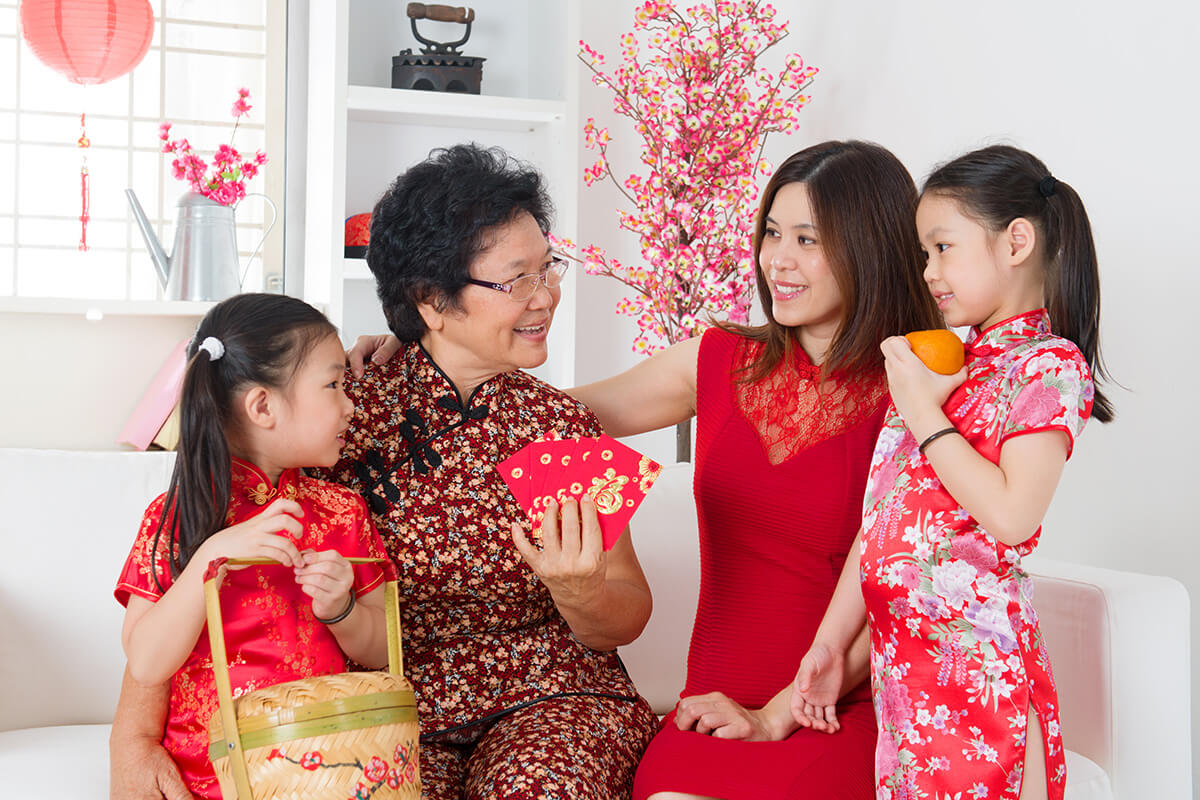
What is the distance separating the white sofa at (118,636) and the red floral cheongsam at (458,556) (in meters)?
0.42

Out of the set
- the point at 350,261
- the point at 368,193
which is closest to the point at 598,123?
the point at 368,193

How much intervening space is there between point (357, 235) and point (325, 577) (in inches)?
85.1

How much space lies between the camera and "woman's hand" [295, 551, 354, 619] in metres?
1.36

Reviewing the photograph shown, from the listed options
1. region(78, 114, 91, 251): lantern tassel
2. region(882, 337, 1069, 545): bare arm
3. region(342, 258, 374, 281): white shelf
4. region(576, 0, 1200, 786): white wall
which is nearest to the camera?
region(882, 337, 1069, 545): bare arm

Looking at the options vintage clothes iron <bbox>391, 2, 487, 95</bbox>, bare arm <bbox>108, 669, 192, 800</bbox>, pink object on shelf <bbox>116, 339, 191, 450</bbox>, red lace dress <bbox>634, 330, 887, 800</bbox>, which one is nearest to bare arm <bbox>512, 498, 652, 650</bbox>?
red lace dress <bbox>634, 330, 887, 800</bbox>

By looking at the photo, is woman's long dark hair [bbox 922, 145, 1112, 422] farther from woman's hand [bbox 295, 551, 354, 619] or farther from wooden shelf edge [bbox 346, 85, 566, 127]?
wooden shelf edge [bbox 346, 85, 566, 127]

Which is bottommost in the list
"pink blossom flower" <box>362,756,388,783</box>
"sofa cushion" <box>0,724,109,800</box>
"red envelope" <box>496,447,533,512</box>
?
"sofa cushion" <box>0,724,109,800</box>

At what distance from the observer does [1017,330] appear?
4.59ft

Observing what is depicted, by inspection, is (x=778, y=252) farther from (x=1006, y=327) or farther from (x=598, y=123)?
(x=598, y=123)

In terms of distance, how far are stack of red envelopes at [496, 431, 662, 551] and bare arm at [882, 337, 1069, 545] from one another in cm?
34

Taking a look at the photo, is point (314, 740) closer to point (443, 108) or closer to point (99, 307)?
point (99, 307)

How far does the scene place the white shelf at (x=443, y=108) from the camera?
3.38m

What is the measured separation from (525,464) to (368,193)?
2.40 meters

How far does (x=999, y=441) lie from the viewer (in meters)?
1.33
